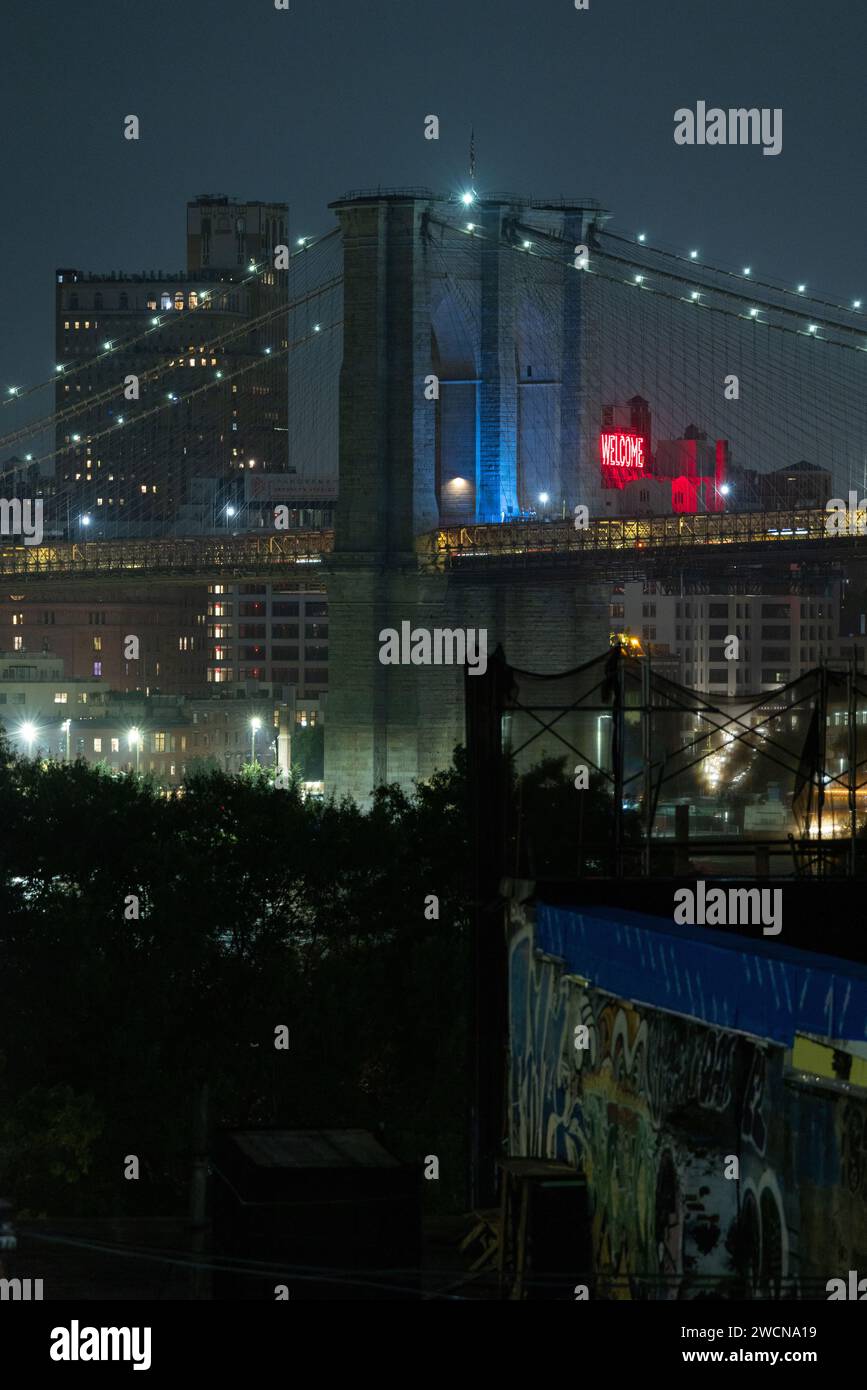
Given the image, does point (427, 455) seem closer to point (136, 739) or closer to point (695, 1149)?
point (136, 739)

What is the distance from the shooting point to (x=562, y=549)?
57719 millimetres

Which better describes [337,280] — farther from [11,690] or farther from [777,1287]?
[777,1287]

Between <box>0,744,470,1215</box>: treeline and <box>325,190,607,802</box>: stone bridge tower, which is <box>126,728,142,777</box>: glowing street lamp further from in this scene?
<box>0,744,470,1215</box>: treeline

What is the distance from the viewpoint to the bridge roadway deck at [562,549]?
5294cm

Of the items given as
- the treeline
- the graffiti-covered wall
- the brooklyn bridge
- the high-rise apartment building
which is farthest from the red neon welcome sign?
the graffiti-covered wall

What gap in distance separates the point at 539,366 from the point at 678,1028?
5485 centimetres

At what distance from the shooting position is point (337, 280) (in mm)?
67062

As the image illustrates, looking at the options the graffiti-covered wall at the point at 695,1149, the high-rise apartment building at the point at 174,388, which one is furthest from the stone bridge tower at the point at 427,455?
the high-rise apartment building at the point at 174,388

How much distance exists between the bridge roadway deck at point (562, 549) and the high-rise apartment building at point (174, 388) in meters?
53.7

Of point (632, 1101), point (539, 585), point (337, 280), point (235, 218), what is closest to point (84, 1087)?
point (632, 1101)

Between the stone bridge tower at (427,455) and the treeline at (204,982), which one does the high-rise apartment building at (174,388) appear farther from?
the treeline at (204,982)

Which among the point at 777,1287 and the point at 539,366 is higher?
the point at 539,366

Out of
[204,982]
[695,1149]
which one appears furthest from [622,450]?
[695,1149]

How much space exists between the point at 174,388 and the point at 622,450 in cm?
7876
